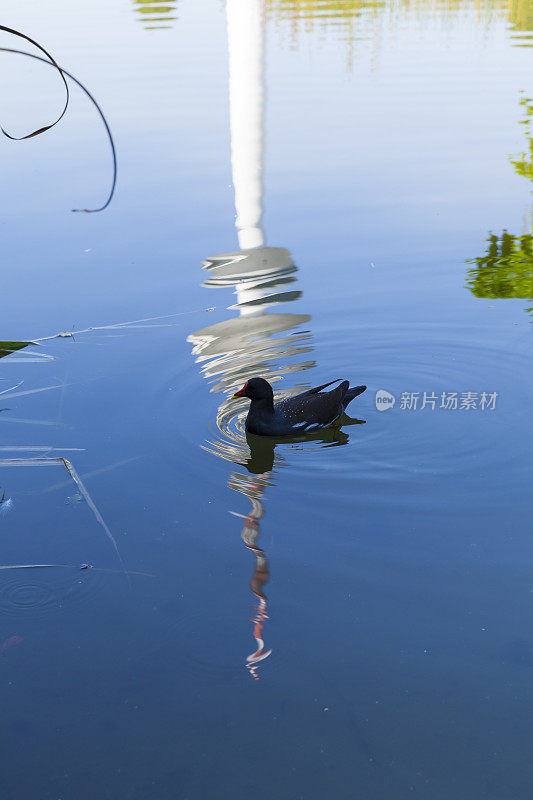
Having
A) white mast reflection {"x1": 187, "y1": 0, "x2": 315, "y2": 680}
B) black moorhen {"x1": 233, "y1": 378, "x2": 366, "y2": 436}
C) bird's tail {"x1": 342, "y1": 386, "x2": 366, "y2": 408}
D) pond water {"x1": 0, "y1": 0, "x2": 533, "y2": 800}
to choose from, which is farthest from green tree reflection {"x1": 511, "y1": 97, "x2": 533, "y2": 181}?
black moorhen {"x1": 233, "y1": 378, "x2": 366, "y2": 436}

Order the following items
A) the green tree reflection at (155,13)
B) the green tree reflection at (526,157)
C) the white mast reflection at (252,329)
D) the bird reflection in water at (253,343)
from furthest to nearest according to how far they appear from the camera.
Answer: the green tree reflection at (155,13)
the green tree reflection at (526,157)
the bird reflection in water at (253,343)
the white mast reflection at (252,329)

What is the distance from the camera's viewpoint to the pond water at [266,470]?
4043 mm

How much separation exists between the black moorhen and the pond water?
0.13 meters

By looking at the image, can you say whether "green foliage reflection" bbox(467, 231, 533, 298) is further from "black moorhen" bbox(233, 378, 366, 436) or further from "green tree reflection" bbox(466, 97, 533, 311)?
"black moorhen" bbox(233, 378, 366, 436)

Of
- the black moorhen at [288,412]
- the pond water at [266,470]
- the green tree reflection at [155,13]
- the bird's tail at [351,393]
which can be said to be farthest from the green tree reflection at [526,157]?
the green tree reflection at [155,13]

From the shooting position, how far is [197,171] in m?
14.1

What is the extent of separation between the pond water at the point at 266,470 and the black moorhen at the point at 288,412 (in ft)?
0.44

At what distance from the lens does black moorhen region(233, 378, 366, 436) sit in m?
7.11

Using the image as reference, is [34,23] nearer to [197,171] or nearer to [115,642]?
[197,171]

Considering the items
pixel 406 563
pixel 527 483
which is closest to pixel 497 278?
pixel 527 483

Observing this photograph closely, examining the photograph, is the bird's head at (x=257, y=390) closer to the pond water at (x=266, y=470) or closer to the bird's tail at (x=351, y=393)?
the pond water at (x=266, y=470)

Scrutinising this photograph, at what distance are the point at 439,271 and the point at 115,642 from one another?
261 inches

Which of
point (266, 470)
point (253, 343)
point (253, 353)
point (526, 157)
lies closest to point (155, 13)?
point (526, 157)

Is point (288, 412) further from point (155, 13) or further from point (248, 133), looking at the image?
point (155, 13)
